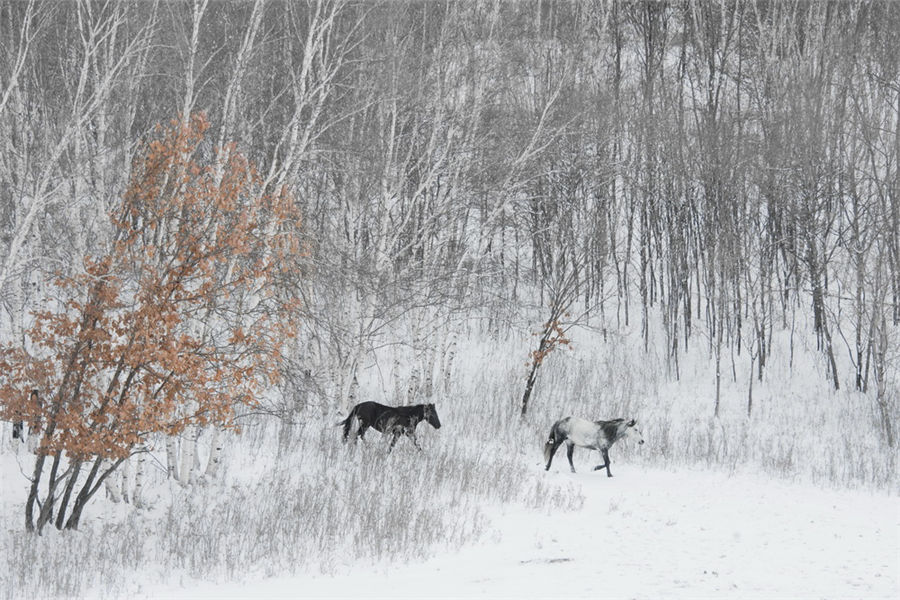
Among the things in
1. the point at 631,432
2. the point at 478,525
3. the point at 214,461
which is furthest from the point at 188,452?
the point at 631,432

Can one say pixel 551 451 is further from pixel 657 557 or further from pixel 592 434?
pixel 657 557

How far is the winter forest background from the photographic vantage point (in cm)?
959

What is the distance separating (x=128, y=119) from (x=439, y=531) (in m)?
9.21

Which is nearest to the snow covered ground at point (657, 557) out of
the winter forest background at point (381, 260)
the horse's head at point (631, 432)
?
the winter forest background at point (381, 260)

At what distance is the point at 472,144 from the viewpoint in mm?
17984

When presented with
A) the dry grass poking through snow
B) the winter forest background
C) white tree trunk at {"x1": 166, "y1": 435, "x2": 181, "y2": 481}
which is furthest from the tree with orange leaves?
white tree trunk at {"x1": 166, "y1": 435, "x2": 181, "y2": 481}

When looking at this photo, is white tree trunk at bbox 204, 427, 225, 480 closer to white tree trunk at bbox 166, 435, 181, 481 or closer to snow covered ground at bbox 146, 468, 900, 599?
white tree trunk at bbox 166, 435, 181, 481

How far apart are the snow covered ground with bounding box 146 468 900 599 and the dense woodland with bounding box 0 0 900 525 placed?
3.00 metres

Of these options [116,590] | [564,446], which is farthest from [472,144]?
[116,590]

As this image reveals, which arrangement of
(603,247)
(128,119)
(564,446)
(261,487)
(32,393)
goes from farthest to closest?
(603,247), (564,446), (128,119), (261,487), (32,393)

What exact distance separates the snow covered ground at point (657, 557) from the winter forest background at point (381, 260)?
2.31 ft

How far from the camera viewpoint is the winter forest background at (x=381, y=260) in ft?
31.4

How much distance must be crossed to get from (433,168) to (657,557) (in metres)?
10.0

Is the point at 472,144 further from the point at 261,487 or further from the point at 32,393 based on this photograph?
the point at 32,393
